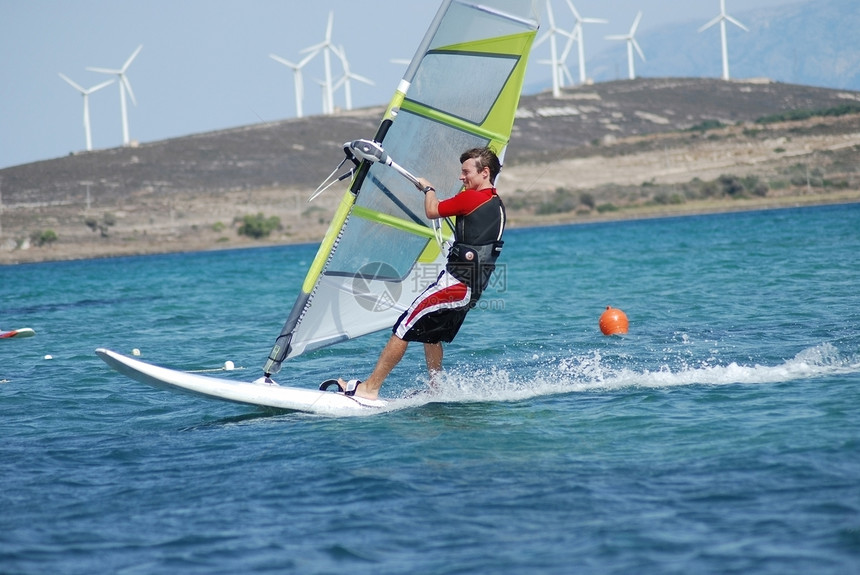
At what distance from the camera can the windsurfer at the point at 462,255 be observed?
6.51 metres

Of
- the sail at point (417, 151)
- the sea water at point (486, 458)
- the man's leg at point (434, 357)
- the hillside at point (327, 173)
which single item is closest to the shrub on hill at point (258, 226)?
the hillside at point (327, 173)

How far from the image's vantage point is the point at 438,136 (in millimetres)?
7293

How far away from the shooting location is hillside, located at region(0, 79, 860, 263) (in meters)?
50.1

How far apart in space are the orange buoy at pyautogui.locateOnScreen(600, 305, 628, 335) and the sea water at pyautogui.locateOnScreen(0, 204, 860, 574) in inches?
4.6

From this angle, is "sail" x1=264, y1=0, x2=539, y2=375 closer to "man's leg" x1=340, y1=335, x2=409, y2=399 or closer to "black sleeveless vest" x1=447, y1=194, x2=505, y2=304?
"man's leg" x1=340, y1=335, x2=409, y2=399

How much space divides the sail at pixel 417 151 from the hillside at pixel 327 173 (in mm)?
41169

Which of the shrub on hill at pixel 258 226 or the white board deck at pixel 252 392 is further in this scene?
the shrub on hill at pixel 258 226

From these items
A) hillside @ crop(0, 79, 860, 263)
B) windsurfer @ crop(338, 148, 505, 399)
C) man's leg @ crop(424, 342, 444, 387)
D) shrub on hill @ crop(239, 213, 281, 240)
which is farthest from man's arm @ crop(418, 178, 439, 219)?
shrub on hill @ crop(239, 213, 281, 240)

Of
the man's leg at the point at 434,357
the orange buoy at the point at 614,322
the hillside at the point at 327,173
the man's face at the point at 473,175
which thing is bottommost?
the orange buoy at the point at 614,322

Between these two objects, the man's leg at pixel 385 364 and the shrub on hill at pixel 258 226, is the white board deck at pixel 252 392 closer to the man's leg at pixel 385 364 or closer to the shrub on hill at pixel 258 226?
the man's leg at pixel 385 364

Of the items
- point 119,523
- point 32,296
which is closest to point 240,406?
point 119,523

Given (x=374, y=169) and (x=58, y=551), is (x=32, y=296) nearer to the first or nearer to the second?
(x=374, y=169)

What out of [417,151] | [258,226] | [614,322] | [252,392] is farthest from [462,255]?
[258,226]

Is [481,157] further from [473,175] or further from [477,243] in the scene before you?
[477,243]
